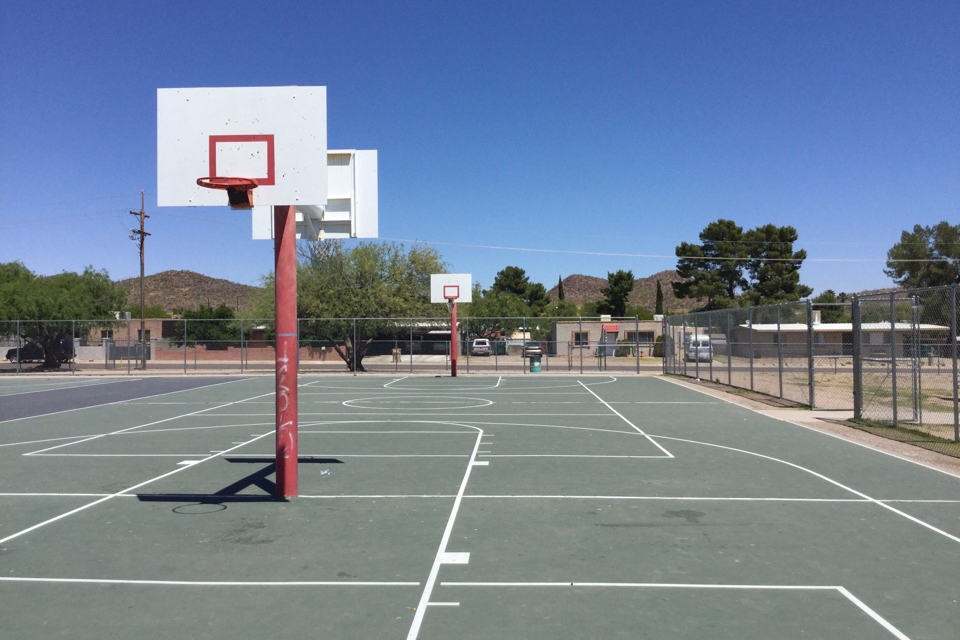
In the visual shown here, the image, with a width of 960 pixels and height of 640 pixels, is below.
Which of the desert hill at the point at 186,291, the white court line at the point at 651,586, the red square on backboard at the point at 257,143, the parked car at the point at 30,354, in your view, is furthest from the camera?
the desert hill at the point at 186,291

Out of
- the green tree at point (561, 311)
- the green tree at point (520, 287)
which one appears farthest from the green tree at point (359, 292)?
the green tree at point (520, 287)

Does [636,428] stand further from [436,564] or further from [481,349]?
[481,349]

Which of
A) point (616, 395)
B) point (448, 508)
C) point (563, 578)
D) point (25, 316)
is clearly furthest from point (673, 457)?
point (25, 316)

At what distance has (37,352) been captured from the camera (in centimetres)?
5162

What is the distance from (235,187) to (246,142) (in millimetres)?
753

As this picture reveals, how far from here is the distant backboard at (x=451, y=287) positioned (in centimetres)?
3975

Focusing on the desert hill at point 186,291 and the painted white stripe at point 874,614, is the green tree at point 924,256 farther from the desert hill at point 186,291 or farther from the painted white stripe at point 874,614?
the desert hill at point 186,291

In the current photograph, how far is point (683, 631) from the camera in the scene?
19.2 feet

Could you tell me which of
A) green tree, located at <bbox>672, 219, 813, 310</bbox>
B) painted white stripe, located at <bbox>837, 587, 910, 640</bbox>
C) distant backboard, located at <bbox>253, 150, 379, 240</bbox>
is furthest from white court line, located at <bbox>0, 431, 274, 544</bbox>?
green tree, located at <bbox>672, 219, 813, 310</bbox>

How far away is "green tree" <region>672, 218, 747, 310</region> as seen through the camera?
78.5 m

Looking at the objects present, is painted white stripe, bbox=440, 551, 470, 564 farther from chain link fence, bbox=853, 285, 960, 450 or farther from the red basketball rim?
chain link fence, bbox=853, 285, 960, 450

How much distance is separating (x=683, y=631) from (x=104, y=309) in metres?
66.0

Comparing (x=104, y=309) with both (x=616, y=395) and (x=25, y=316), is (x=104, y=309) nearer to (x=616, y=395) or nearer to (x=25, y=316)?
(x=25, y=316)

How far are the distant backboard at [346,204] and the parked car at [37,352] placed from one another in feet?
131
